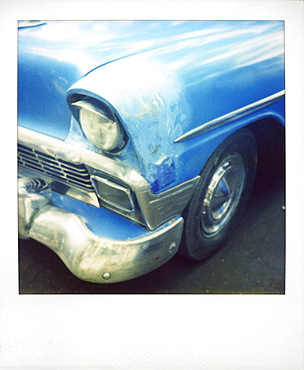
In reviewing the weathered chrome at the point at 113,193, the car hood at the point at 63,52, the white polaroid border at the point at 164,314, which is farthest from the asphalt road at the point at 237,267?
the car hood at the point at 63,52

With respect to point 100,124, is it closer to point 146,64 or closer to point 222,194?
point 146,64

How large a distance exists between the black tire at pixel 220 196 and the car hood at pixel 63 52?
48 cm

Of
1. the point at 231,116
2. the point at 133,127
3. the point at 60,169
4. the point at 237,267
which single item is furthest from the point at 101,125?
the point at 237,267

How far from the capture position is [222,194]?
4.81 ft

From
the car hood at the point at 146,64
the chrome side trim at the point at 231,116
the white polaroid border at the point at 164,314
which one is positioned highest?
the car hood at the point at 146,64

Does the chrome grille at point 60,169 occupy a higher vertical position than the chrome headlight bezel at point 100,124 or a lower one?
lower

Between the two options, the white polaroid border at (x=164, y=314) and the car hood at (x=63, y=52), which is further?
the white polaroid border at (x=164, y=314)

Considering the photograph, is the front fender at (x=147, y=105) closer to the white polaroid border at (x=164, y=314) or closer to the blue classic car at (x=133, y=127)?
the blue classic car at (x=133, y=127)

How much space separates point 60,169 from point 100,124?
217 millimetres

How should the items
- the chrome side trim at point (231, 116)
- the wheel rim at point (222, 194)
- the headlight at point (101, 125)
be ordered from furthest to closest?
the wheel rim at point (222, 194) → the chrome side trim at point (231, 116) → the headlight at point (101, 125)

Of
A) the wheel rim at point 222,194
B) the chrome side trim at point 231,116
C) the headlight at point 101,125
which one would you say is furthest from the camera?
the wheel rim at point 222,194

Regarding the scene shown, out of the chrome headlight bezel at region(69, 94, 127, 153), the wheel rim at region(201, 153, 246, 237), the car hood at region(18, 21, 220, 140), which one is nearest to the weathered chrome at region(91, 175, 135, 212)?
the chrome headlight bezel at region(69, 94, 127, 153)

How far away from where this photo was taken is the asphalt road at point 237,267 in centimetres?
146
